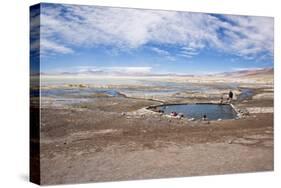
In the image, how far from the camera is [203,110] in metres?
9.22

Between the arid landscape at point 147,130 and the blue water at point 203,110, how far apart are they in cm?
9

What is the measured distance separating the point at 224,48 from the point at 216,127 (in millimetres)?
1444

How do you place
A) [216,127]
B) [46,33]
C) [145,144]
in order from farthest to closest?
1. [216,127]
2. [145,144]
3. [46,33]

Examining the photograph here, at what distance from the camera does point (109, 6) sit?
27.9 ft

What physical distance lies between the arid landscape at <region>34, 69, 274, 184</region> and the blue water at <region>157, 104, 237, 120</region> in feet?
0.29

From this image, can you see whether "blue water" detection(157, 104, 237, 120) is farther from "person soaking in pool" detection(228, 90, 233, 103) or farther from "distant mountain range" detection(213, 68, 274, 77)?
"distant mountain range" detection(213, 68, 274, 77)

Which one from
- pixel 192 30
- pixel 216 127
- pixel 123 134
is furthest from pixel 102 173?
pixel 192 30

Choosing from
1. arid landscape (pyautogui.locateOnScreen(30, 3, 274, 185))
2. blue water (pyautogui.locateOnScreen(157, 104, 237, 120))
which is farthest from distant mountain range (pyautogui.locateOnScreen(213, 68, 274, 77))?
blue water (pyautogui.locateOnScreen(157, 104, 237, 120))

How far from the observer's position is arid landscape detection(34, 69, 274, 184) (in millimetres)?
8133

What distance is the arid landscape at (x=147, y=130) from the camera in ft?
26.7

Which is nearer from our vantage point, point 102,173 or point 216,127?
point 102,173

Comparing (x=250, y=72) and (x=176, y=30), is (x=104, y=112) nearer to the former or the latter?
(x=176, y=30)

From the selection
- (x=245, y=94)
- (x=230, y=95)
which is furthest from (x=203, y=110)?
(x=245, y=94)

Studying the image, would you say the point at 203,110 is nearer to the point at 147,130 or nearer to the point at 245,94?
the point at 245,94
